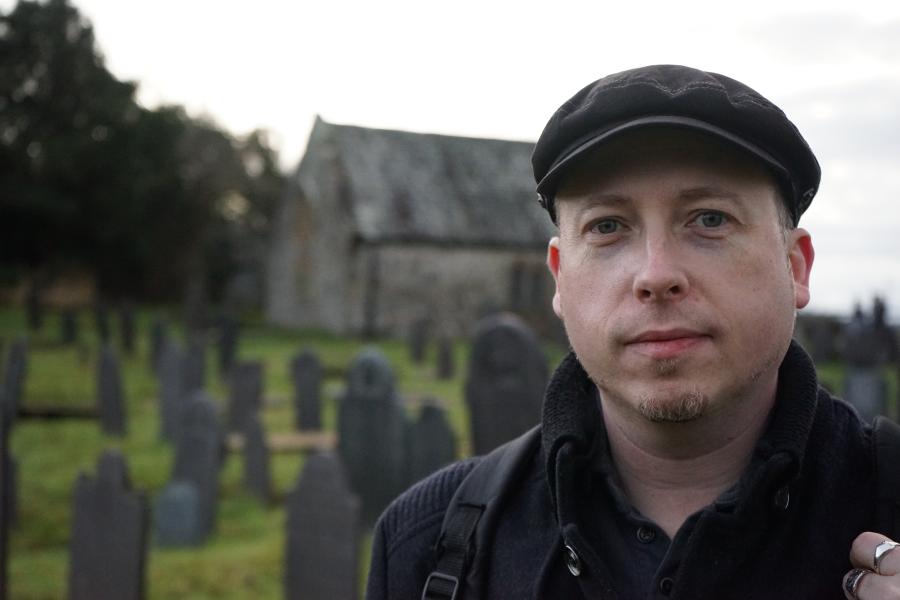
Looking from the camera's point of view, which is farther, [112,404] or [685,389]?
[112,404]

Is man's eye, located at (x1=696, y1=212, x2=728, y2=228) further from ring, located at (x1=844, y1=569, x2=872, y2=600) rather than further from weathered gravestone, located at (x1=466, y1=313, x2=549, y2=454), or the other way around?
weathered gravestone, located at (x1=466, y1=313, x2=549, y2=454)

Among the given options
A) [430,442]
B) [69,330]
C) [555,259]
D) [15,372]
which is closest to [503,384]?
[430,442]

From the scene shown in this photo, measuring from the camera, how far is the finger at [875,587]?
1.57m

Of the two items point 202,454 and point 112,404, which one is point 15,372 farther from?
point 202,454

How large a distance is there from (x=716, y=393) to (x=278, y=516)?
7.68m

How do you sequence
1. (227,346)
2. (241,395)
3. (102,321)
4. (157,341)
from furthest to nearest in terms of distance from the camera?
(102,321)
(227,346)
(157,341)
(241,395)

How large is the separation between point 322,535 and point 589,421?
422 cm

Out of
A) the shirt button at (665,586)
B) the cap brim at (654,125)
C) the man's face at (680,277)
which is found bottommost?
the shirt button at (665,586)

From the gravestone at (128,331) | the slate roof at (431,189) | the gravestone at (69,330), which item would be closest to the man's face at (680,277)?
the gravestone at (128,331)

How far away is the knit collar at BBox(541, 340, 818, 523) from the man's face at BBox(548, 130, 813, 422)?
6 cm

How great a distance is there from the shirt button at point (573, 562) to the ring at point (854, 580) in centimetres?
43

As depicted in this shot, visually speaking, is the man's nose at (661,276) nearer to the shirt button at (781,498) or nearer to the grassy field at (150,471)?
the shirt button at (781,498)

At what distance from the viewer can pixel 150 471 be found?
10375 mm

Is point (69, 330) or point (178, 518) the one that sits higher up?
point (69, 330)
